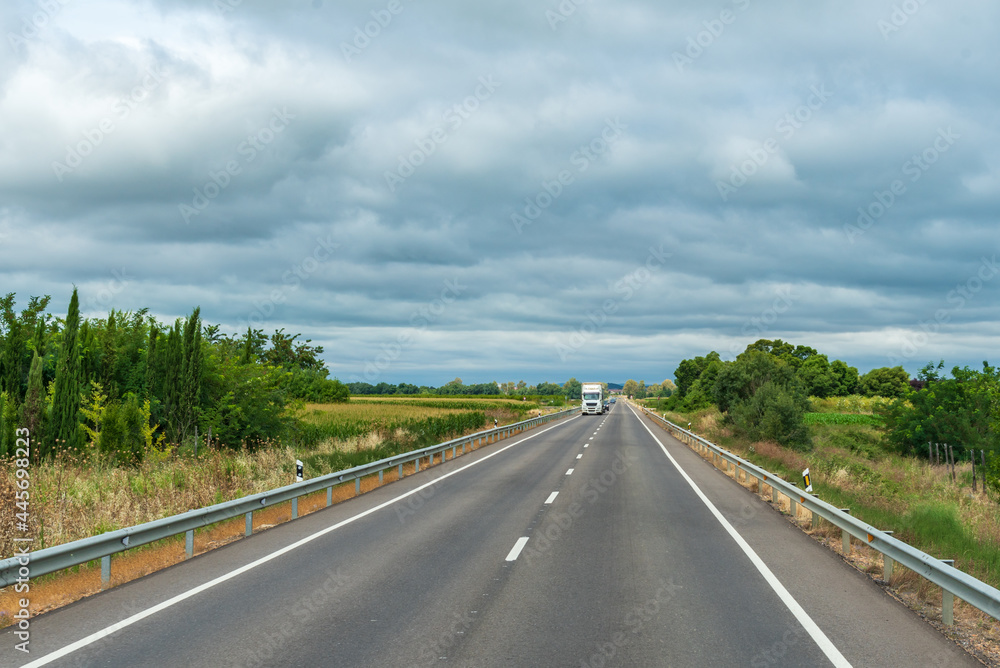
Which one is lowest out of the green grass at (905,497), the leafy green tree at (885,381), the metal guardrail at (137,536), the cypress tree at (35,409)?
the green grass at (905,497)

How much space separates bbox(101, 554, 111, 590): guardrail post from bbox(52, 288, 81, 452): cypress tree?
61.0 feet

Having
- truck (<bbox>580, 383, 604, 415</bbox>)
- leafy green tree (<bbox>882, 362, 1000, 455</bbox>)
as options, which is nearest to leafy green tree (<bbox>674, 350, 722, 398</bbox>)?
truck (<bbox>580, 383, 604, 415</bbox>)

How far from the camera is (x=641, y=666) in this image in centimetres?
550

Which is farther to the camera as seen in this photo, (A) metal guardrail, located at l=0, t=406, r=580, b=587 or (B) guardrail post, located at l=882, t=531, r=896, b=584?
(B) guardrail post, located at l=882, t=531, r=896, b=584

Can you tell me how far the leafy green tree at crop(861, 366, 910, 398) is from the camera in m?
140

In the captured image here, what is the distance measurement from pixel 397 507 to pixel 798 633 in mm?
9395

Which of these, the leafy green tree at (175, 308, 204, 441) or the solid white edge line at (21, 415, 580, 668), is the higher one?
the leafy green tree at (175, 308, 204, 441)

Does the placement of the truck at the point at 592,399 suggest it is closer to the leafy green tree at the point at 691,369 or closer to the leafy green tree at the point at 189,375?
the leafy green tree at the point at 189,375

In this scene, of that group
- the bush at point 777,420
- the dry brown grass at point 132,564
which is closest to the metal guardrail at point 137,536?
the dry brown grass at point 132,564

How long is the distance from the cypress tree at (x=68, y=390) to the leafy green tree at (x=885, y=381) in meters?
144

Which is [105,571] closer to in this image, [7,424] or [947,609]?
[947,609]

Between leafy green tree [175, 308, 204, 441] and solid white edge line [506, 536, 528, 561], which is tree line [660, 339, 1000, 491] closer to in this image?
solid white edge line [506, 536, 528, 561]

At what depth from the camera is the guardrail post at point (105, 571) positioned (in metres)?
8.15

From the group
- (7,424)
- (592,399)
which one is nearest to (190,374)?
(7,424)
